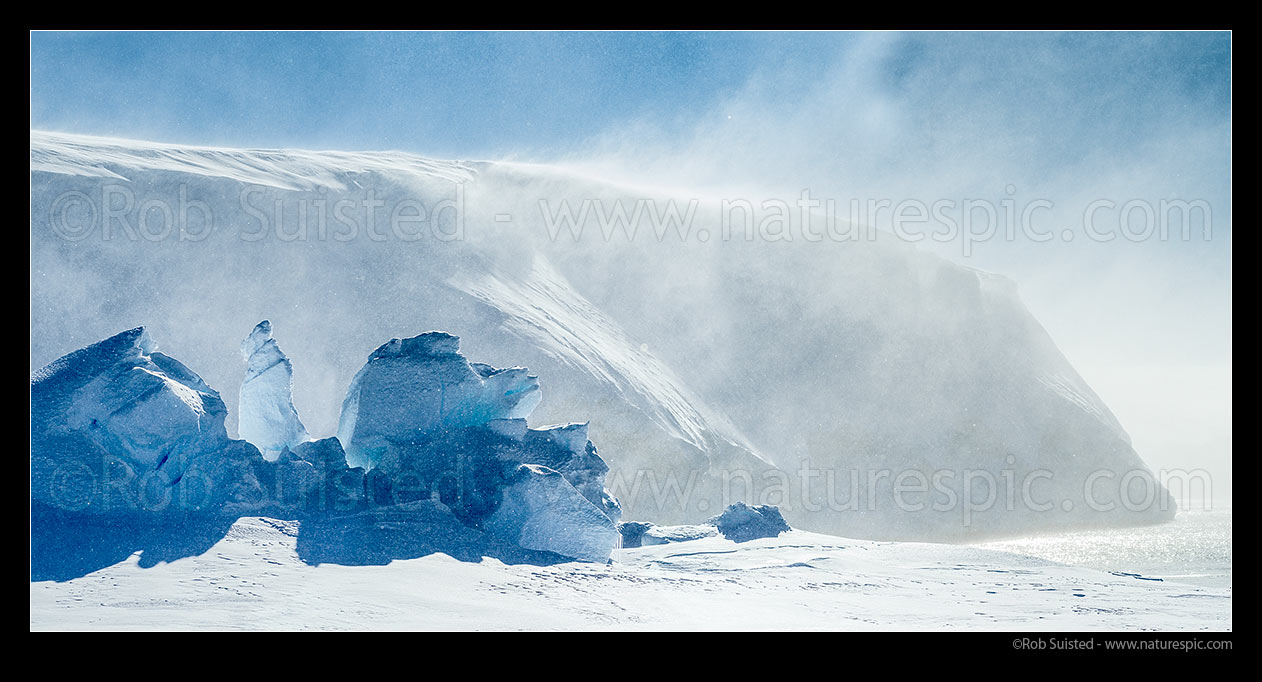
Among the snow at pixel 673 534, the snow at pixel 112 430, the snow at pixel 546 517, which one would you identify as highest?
the snow at pixel 112 430

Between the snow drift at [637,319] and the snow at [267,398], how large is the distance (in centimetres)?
783

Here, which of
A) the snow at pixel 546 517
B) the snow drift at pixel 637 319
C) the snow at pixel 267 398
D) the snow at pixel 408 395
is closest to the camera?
the snow at pixel 546 517

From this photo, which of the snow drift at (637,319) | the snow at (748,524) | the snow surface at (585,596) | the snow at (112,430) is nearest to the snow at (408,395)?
the snow at (112,430)

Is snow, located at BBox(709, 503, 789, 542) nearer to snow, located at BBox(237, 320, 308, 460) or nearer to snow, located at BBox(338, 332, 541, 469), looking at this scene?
snow, located at BBox(338, 332, 541, 469)

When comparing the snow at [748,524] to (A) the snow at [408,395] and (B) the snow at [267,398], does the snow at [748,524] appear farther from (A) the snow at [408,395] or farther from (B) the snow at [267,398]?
(B) the snow at [267,398]

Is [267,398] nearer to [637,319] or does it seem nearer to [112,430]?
[112,430]

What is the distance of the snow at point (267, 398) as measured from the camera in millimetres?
11273

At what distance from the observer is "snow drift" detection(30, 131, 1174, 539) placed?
65.0 ft

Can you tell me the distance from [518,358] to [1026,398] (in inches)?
569

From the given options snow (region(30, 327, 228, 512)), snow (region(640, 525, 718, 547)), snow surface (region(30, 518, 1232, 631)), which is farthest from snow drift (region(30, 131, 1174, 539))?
snow (region(30, 327, 228, 512))

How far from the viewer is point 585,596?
27.7 ft

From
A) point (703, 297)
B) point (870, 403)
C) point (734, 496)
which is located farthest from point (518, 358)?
point (870, 403)

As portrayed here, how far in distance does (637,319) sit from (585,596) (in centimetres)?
1744

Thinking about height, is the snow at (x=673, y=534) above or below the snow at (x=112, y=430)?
below
